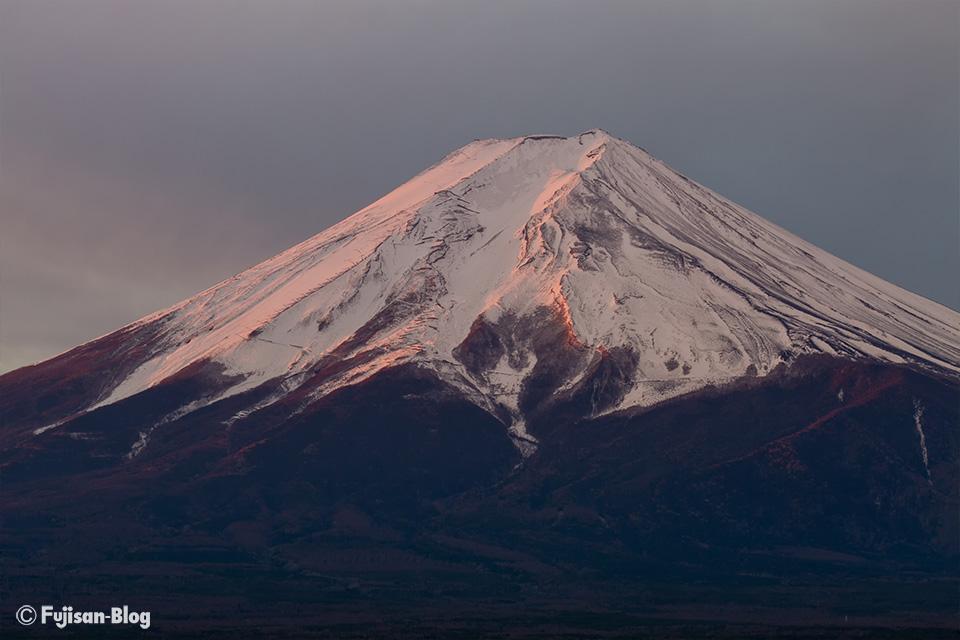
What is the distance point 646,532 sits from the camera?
13412cm

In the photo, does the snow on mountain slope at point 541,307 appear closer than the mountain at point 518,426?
No

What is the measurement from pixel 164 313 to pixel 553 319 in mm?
58576

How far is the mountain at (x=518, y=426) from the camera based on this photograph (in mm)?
129625

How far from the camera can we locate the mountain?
425 ft

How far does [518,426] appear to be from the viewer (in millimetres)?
150500

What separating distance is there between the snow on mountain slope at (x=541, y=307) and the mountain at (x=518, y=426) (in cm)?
42

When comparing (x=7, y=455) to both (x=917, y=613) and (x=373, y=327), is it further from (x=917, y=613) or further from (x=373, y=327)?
(x=917, y=613)

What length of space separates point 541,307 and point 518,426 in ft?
66.3

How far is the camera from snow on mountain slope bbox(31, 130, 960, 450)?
15738 cm

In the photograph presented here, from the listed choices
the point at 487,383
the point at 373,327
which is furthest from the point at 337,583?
the point at 373,327

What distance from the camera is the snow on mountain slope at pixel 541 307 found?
516 feet

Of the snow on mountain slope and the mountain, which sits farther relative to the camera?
the snow on mountain slope

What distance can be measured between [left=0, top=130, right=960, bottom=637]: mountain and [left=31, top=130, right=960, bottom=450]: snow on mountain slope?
1.38 ft

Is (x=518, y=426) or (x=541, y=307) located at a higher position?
(x=541, y=307)
